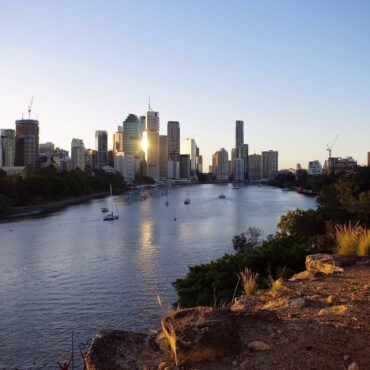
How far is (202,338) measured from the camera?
5125mm

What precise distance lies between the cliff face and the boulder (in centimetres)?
300

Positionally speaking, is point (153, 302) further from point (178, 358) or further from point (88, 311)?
point (178, 358)

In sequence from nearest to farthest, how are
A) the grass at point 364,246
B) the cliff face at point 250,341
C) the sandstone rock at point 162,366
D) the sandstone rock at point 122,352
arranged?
the cliff face at point 250,341, the sandstone rock at point 162,366, the sandstone rock at point 122,352, the grass at point 364,246

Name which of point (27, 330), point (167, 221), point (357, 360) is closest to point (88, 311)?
point (27, 330)

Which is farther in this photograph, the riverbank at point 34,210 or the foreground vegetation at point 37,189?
the foreground vegetation at point 37,189

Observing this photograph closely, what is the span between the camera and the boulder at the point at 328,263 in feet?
31.6

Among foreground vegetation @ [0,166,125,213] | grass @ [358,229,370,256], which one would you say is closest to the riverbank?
foreground vegetation @ [0,166,125,213]

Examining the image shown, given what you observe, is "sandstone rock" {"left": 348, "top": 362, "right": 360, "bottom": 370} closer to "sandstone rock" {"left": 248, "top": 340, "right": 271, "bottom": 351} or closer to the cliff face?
the cliff face

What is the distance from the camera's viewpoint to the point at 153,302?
75.4 feet

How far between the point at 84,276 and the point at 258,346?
81.2ft

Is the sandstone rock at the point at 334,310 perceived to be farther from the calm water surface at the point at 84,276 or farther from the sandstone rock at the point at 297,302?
the calm water surface at the point at 84,276

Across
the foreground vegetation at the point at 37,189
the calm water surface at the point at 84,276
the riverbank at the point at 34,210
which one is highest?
the foreground vegetation at the point at 37,189

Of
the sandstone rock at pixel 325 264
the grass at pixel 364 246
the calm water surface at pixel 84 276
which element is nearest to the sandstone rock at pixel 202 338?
the sandstone rock at pixel 325 264

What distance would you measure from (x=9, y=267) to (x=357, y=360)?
29.9m
